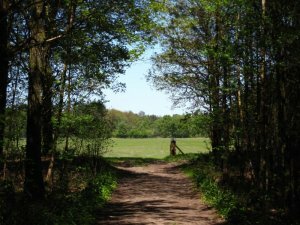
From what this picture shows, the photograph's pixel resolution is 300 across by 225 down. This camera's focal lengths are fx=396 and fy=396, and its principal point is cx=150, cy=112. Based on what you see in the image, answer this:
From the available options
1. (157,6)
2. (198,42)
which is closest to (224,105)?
(157,6)

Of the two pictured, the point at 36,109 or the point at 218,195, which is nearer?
the point at 36,109

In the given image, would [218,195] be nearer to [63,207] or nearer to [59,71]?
[63,207]

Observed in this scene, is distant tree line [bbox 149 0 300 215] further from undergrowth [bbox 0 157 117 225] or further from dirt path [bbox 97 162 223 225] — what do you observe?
undergrowth [bbox 0 157 117 225]

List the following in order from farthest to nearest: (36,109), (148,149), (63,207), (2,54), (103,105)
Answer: (148,149)
(103,105)
(36,109)
(63,207)
(2,54)

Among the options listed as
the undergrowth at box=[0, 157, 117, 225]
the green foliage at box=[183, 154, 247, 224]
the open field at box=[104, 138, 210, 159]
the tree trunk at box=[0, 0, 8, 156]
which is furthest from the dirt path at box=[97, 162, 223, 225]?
the open field at box=[104, 138, 210, 159]

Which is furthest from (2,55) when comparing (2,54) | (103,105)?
(103,105)

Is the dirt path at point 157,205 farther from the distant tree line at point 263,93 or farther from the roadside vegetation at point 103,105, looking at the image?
the distant tree line at point 263,93

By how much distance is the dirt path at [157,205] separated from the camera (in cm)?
1145

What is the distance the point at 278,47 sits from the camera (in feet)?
32.7

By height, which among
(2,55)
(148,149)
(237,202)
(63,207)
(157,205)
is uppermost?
(2,55)

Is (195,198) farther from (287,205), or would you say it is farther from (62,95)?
(62,95)

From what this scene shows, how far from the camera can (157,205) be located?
14.0 meters

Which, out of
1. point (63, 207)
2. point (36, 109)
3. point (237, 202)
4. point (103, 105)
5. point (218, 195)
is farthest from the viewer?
point (103, 105)

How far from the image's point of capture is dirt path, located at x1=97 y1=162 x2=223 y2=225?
11453 millimetres
